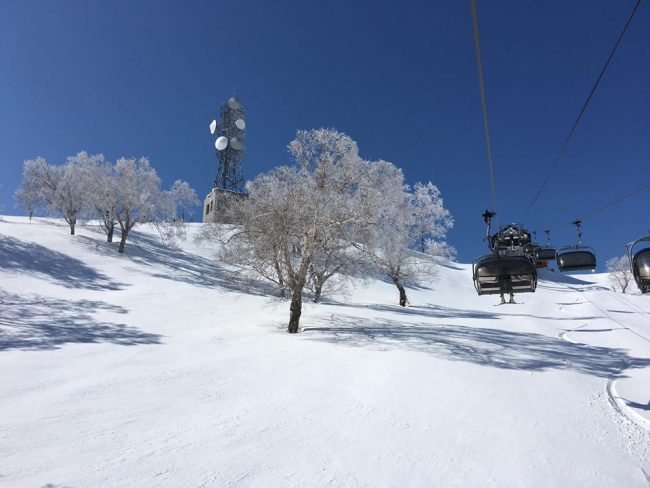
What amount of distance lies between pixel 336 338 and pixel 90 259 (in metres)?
19.8

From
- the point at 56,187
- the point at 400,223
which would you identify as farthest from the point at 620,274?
the point at 56,187

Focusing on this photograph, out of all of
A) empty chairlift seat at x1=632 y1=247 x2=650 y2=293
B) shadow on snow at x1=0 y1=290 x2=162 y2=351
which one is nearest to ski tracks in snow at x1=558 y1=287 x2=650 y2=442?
empty chairlift seat at x1=632 y1=247 x2=650 y2=293

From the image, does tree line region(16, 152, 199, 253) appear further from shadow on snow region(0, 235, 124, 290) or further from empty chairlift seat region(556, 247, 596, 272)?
empty chairlift seat region(556, 247, 596, 272)

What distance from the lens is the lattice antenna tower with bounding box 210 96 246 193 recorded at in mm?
53000

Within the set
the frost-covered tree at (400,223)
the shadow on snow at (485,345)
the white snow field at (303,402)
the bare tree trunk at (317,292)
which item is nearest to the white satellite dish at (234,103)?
the frost-covered tree at (400,223)

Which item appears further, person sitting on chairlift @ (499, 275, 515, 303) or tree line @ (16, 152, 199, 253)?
tree line @ (16, 152, 199, 253)

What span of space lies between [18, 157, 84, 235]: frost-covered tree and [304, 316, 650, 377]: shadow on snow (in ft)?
82.7

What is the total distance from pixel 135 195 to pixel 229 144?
92.9ft

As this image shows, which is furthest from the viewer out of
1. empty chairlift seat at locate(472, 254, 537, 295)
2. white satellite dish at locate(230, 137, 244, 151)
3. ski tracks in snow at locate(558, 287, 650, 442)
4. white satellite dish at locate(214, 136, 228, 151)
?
white satellite dish at locate(230, 137, 244, 151)

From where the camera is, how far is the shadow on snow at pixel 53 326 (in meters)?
9.59

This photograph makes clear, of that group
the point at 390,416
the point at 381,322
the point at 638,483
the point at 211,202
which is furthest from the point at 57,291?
the point at 211,202

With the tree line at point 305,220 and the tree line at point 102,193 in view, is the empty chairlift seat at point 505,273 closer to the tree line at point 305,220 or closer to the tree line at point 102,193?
the tree line at point 305,220

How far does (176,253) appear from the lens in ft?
105

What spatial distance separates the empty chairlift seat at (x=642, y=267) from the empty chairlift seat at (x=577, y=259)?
5.16 metres
